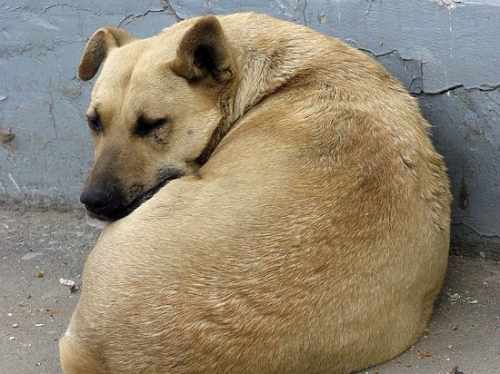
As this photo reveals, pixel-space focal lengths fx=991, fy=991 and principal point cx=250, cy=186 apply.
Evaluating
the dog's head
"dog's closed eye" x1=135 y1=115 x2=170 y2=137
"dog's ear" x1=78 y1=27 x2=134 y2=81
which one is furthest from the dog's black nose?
"dog's ear" x1=78 y1=27 x2=134 y2=81

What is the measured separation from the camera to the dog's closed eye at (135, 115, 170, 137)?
15.8 feet

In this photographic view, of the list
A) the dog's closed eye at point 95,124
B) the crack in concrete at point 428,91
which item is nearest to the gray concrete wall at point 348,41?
the crack in concrete at point 428,91

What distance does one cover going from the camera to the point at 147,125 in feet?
15.9

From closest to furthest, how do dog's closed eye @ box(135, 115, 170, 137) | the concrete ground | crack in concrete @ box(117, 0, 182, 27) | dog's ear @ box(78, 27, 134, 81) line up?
the concrete ground → dog's closed eye @ box(135, 115, 170, 137) → dog's ear @ box(78, 27, 134, 81) → crack in concrete @ box(117, 0, 182, 27)

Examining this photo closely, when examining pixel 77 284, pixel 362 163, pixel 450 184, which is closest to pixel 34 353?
pixel 77 284

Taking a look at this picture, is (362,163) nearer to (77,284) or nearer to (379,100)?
(379,100)

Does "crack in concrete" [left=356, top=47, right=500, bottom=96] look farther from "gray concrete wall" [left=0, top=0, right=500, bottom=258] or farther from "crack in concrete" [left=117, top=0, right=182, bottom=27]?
"crack in concrete" [left=117, top=0, right=182, bottom=27]

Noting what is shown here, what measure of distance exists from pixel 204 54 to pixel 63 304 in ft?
5.21

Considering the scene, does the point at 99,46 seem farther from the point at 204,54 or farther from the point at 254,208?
the point at 254,208

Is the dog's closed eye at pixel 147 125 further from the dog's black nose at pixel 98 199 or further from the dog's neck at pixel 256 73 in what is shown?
the dog's black nose at pixel 98 199

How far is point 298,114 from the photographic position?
4.64 meters

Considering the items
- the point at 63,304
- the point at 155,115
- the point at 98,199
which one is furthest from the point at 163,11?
the point at 63,304

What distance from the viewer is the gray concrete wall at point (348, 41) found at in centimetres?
511

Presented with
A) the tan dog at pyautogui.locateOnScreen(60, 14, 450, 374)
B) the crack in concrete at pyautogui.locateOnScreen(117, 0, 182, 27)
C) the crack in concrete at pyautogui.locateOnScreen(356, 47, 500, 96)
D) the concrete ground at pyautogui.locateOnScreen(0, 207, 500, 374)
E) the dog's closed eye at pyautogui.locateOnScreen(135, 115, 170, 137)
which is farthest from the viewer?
the crack in concrete at pyautogui.locateOnScreen(117, 0, 182, 27)
